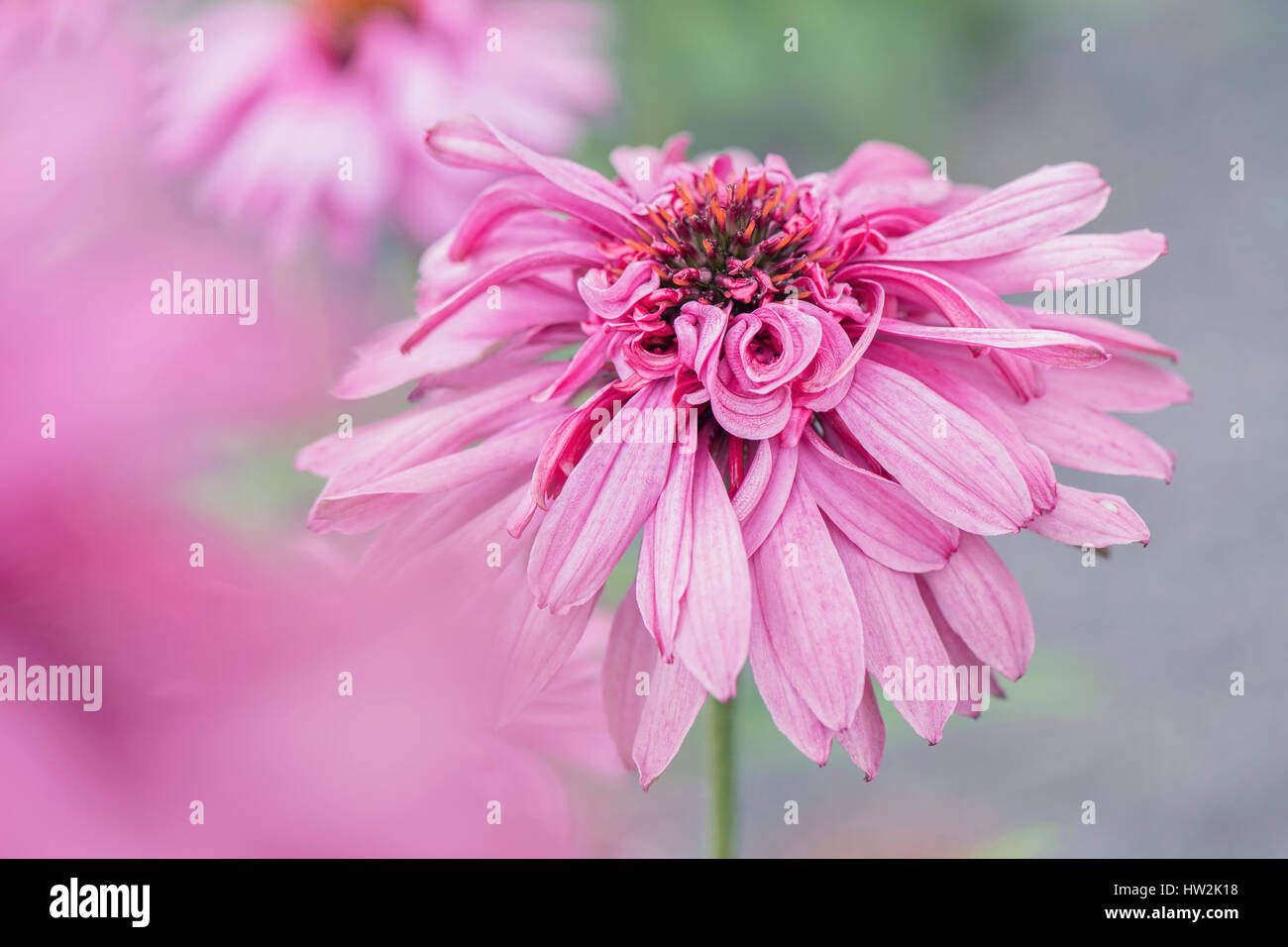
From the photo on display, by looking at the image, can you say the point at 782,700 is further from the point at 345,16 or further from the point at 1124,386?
the point at 345,16

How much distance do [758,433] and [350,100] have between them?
32cm

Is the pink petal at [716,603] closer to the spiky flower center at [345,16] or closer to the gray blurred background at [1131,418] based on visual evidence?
the gray blurred background at [1131,418]

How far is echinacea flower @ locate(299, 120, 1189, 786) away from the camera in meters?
0.23

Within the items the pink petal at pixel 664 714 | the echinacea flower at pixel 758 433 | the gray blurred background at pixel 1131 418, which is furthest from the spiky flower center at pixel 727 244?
the gray blurred background at pixel 1131 418

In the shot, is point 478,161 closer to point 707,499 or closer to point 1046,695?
point 707,499

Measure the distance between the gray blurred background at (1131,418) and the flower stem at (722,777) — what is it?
112 mm

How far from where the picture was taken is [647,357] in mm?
249

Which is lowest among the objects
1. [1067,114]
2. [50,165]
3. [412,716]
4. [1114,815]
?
[1114,815]

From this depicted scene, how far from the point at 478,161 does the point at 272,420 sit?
0.42 ft

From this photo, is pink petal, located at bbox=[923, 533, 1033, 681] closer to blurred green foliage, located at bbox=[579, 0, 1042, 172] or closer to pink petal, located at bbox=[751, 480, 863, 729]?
pink petal, located at bbox=[751, 480, 863, 729]

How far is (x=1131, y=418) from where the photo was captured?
1.87 ft

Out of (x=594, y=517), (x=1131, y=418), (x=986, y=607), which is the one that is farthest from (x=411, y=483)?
(x=1131, y=418)

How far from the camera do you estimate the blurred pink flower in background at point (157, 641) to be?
17cm

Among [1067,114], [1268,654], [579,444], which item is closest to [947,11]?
[1067,114]
